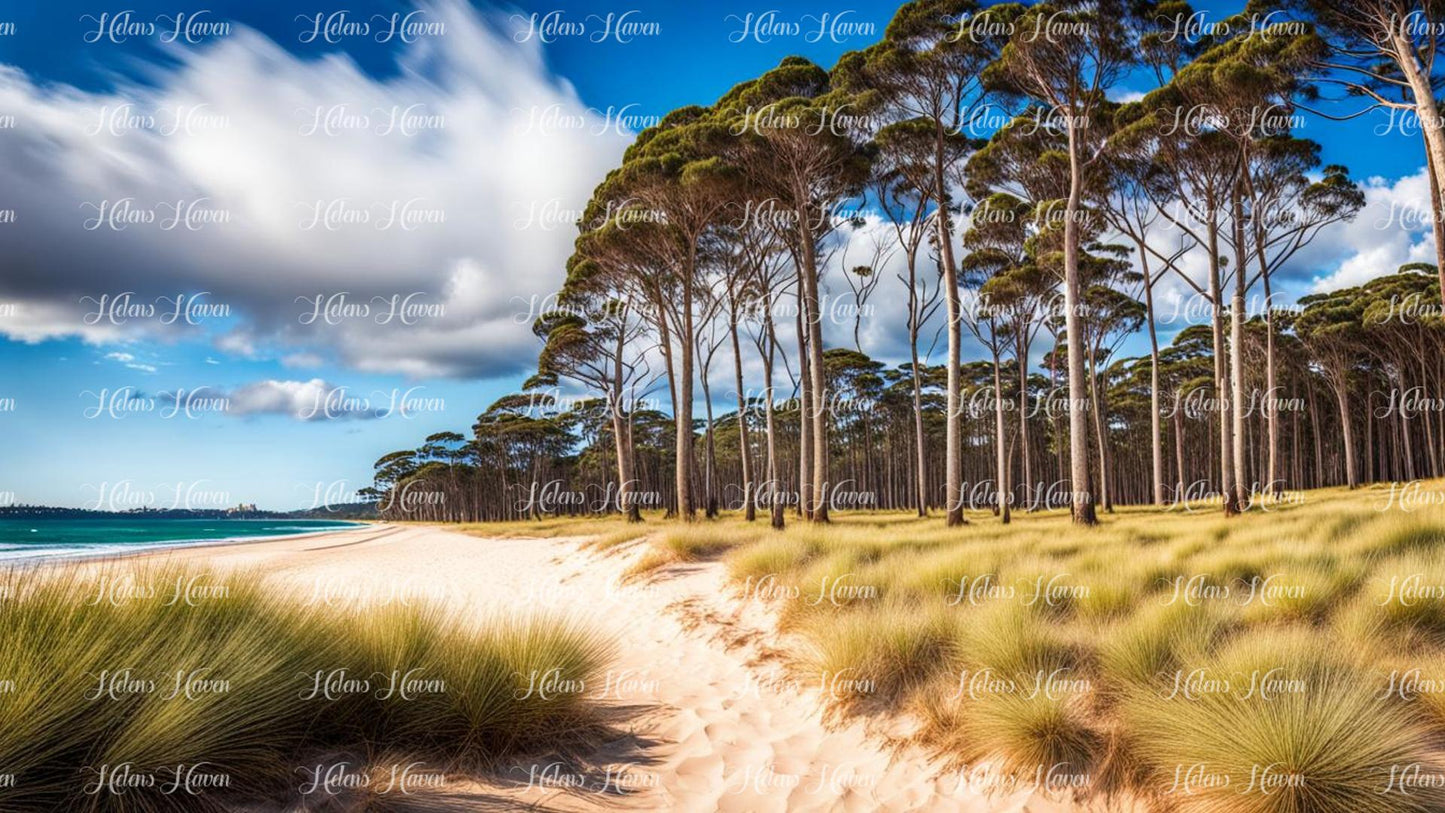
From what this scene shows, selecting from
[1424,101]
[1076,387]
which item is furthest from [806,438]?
[1424,101]

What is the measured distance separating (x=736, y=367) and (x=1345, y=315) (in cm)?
2954

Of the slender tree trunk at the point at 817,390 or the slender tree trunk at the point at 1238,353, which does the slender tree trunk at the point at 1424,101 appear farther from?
the slender tree trunk at the point at 817,390

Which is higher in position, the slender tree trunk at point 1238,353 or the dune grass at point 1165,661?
the slender tree trunk at point 1238,353

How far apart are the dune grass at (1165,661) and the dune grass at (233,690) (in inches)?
103

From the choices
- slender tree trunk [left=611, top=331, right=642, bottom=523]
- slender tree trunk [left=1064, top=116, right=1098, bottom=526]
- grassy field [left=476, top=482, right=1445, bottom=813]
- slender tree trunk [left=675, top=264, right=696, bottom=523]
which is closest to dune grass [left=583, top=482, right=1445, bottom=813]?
grassy field [left=476, top=482, right=1445, bottom=813]

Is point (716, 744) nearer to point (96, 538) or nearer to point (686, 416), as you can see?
point (686, 416)

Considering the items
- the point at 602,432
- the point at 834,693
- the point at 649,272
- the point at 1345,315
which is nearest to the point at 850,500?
the point at 602,432

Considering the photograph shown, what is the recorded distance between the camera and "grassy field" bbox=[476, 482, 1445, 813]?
3.27 m

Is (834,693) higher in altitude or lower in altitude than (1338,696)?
lower

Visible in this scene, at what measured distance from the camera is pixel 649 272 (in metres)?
22.6

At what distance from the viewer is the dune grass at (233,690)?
9.32 ft

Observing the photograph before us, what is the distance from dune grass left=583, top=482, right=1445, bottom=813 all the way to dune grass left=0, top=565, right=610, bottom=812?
8.58 feet

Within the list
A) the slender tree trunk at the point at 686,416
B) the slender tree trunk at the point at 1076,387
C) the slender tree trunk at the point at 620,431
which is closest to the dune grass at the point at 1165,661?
the slender tree trunk at the point at 1076,387

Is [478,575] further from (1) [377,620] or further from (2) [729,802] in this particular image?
(2) [729,802]
